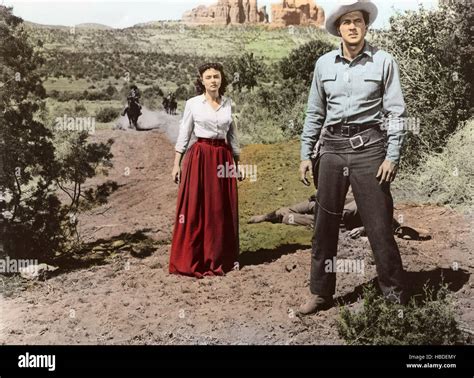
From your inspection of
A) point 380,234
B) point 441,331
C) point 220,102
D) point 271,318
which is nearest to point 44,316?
point 271,318

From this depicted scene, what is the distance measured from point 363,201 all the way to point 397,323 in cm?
94

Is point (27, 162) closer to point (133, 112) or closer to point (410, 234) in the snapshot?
point (133, 112)

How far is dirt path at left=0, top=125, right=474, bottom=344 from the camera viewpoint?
488cm

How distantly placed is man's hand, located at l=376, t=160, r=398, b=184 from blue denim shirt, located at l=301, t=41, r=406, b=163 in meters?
0.03

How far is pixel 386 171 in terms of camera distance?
4.34m

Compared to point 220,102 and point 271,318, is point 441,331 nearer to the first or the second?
point 271,318

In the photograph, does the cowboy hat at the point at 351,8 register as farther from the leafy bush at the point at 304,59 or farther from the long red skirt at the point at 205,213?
the leafy bush at the point at 304,59

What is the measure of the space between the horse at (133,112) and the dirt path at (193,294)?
6.29 ft

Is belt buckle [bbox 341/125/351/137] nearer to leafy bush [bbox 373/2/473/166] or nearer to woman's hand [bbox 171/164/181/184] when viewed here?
woman's hand [bbox 171/164/181/184]

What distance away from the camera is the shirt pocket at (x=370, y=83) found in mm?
4395

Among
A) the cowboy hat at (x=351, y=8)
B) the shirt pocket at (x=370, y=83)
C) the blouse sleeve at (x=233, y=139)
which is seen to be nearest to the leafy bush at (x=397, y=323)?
the shirt pocket at (x=370, y=83)

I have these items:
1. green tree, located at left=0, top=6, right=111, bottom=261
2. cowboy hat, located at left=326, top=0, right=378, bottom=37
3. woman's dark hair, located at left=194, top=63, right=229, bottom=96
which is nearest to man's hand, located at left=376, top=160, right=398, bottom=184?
cowboy hat, located at left=326, top=0, right=378, bottom=37

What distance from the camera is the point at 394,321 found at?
15.2 ft

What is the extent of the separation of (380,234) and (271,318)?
1.08 metres
